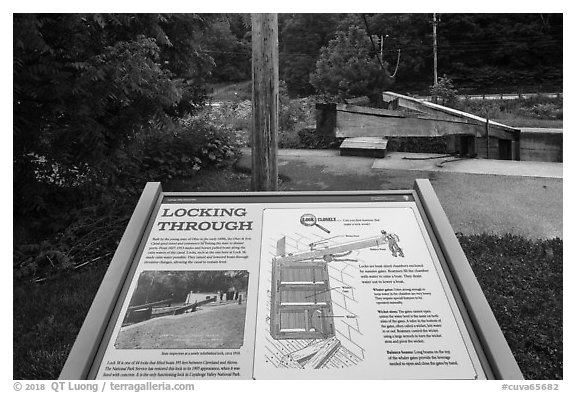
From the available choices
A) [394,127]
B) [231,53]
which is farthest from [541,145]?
[231,53]

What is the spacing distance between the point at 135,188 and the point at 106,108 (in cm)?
115

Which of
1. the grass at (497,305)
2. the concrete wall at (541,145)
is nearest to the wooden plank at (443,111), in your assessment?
the concrete wall at (541,145)

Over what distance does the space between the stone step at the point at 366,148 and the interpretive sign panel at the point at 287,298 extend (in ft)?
17.0

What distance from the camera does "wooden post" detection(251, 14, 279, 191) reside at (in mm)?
3412

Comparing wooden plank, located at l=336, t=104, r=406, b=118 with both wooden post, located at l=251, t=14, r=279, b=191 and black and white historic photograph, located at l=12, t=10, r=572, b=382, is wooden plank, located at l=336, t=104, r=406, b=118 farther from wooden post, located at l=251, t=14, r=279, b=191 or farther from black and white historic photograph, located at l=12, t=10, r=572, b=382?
wooden post, located at l=251, t=14, r=279, b=191

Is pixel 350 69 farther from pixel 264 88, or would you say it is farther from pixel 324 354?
pixel 324 354

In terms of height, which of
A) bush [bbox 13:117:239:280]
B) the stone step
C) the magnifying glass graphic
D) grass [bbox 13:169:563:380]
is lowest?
grass [bbox 13:169:563:380]

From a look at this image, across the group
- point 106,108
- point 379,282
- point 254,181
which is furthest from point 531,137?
point 379,282

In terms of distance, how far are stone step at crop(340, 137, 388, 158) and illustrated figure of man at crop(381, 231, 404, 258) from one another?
17.7 ft

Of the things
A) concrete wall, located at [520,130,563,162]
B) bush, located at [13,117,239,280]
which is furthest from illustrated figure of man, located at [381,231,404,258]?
concrete wall, located at [520,130,563,162]

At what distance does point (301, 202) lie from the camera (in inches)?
88.0

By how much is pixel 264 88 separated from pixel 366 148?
13.9ft

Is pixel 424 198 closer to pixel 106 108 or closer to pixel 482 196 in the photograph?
pixel 106 108

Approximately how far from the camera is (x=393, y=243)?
2.03 metres
